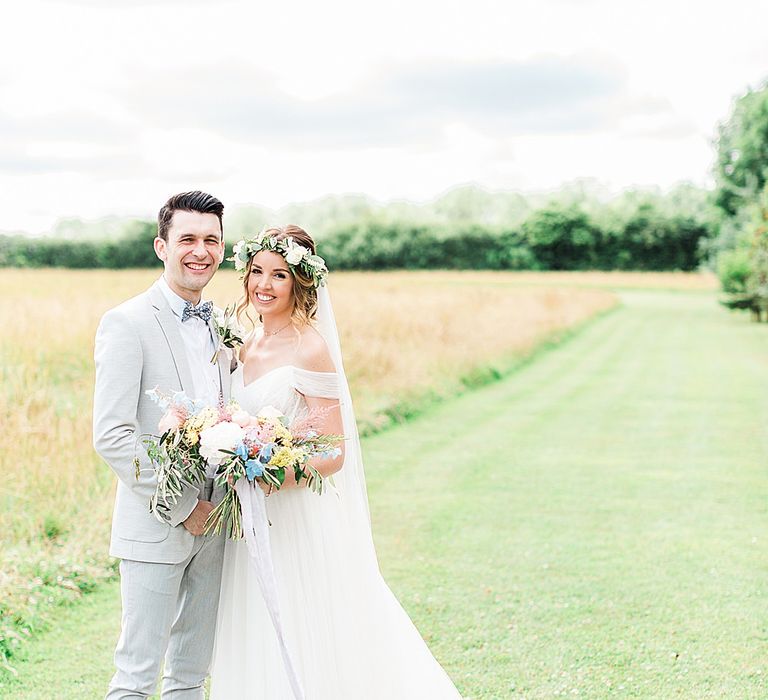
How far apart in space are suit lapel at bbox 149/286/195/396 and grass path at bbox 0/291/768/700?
6.96 ft

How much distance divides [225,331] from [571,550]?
421cm

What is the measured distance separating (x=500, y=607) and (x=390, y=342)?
29.7 ft

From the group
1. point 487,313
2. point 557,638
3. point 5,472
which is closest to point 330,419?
point 557,638

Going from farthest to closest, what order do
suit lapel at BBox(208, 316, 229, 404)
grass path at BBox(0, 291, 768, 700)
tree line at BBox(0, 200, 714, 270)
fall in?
tree line at BBox(0, 200, 714, 270) < grass path at BBox(0, 291, 768, 700) < suit lapel at BBox(208, 316, 229, 404)

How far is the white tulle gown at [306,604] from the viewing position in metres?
3.50

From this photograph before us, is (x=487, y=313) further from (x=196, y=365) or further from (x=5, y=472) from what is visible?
(x=196, y=365)

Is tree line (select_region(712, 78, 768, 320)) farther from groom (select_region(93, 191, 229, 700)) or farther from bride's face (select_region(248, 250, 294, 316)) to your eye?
groom (select_region(93, 191, 229, 700))

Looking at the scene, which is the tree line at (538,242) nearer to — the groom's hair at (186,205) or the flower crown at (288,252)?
the flower crown at (288,252)

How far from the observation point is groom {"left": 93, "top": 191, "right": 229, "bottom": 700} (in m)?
3.05

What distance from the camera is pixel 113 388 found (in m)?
3.04

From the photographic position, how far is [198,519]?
3160mm

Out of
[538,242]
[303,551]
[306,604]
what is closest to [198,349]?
[303,551]

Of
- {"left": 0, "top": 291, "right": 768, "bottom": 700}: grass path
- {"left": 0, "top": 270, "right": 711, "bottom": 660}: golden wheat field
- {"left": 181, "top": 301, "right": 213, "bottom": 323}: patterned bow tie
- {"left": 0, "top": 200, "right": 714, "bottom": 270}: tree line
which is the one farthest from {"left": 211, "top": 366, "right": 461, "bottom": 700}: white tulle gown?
{"left": 0, "top": 200, "right": 714, "bottom": 270}: tree line

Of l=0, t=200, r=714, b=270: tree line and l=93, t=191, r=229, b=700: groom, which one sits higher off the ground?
l=0, t=200, r=714, b=270: tree line
